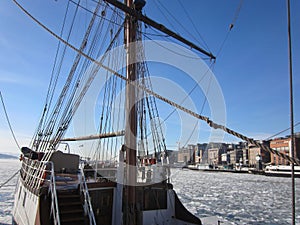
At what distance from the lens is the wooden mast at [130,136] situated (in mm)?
7520

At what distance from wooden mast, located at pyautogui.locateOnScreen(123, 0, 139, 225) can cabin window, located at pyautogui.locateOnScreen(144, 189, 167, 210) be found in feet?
2.69

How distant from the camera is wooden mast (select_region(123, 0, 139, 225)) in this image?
752cm

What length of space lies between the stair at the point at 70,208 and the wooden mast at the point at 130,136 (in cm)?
150

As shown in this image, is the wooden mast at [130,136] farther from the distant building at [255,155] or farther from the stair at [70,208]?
the distant building at [255,155]

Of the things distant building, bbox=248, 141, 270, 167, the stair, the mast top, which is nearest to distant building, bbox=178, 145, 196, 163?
the mast top

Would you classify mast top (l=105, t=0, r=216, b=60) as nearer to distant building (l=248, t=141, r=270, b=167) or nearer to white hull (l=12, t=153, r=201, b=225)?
white hull (l=12, t=153, r=201, b=225)

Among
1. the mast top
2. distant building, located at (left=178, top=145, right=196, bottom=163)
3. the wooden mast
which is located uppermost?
the mast top

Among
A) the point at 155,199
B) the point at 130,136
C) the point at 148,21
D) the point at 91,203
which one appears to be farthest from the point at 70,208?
the point at 148,21

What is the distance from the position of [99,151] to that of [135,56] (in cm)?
527

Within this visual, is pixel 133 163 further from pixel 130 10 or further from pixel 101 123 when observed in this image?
pixel 130 10

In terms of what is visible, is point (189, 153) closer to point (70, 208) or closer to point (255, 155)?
point (255, 155)

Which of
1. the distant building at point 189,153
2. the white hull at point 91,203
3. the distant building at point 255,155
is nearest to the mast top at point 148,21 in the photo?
the white hull at point 91,203

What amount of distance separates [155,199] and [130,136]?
8.60ft

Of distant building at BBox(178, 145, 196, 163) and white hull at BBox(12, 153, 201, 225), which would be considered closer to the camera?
white hull at BBox(12, 153, 201, 225)
